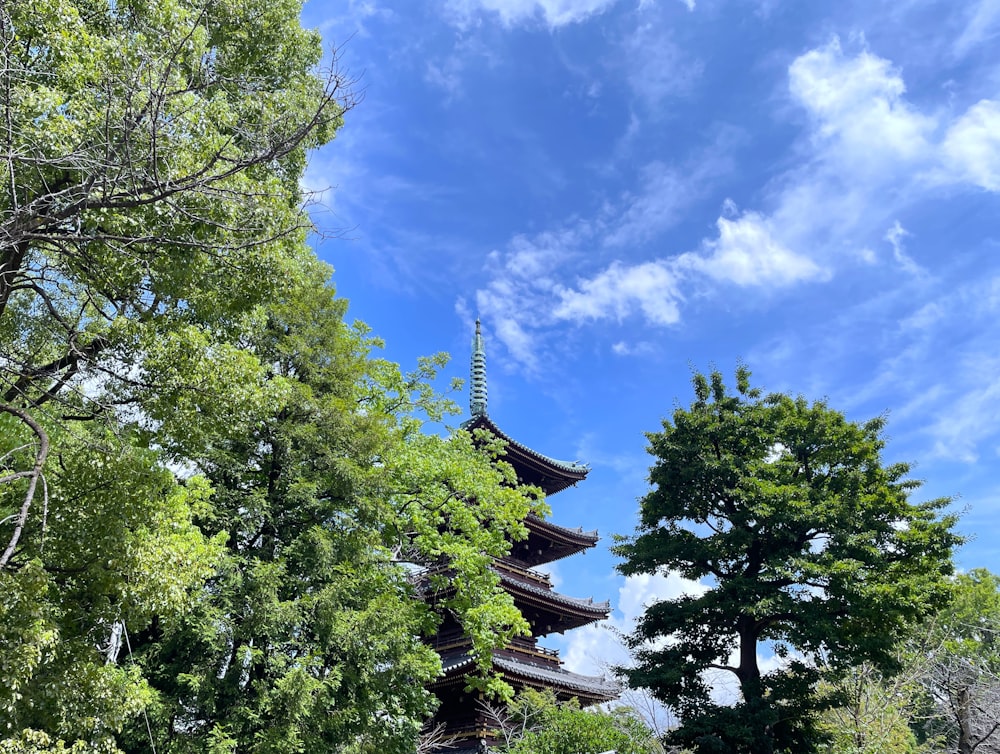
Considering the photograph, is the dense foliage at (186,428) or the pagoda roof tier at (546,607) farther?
the pagoda roof tier at (546,607)

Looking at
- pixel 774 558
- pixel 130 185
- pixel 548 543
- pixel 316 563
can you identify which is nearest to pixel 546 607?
pixel 548 543

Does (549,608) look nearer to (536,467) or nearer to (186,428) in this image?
(536,467)

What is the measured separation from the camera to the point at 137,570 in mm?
6180

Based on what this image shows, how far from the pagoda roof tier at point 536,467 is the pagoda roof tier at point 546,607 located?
3519 millimetres

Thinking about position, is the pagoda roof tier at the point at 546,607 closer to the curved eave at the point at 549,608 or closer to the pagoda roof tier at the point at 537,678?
the curved eave at the point at 549,608

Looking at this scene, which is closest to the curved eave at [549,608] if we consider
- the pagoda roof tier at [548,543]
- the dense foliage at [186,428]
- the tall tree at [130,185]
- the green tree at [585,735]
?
the pagoda roof tier at [548,543]

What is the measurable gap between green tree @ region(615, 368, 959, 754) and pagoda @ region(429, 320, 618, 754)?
4.09 meters

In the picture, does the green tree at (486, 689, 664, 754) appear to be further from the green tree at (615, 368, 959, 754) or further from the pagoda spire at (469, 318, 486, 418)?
the pagoda spire at (469, 318, 486, 418)

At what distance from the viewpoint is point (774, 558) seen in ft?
49.7

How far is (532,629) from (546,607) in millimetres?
854

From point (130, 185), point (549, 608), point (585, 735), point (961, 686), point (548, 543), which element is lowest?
point (585, 735)

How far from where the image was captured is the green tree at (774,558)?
1412 cm

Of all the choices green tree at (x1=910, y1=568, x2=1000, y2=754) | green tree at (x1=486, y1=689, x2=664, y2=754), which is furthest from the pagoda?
green tree at (x1=910, y1=568, x2=1000, y2=754)

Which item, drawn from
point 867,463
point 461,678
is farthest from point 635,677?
point 867,463
